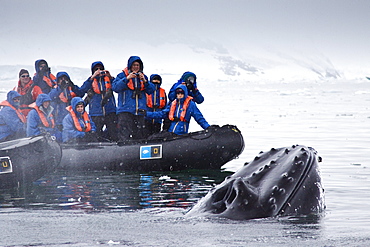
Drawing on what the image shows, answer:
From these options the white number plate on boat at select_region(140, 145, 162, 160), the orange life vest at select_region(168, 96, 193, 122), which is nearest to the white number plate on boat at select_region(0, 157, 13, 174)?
the white number plate on boat at select_region(140, 145, 162, 160)

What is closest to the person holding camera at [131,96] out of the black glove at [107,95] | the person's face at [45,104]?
the black glove at [107,95]

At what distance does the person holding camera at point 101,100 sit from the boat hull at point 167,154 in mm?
1004

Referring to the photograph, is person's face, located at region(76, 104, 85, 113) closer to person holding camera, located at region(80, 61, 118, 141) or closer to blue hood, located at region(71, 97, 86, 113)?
blue hood, located at region(71, 97, 86, 113)

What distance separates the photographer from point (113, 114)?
13977 millimetres

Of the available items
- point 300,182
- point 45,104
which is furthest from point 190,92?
point 300,182

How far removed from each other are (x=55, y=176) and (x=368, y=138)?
31.9ft

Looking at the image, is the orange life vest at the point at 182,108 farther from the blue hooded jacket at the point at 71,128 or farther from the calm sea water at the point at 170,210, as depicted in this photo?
the blue hooded jacket at the point at 71,128

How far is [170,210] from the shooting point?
302 inches

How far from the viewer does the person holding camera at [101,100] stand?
13680 mm

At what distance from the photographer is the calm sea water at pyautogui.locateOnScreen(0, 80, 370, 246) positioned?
4.83m

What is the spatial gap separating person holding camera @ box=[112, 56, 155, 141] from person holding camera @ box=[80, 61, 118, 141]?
469 mm

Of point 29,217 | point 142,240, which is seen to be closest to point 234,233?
point 142,240

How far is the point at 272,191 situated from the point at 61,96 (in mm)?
9805

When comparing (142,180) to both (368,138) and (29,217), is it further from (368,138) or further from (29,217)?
(368,138)
